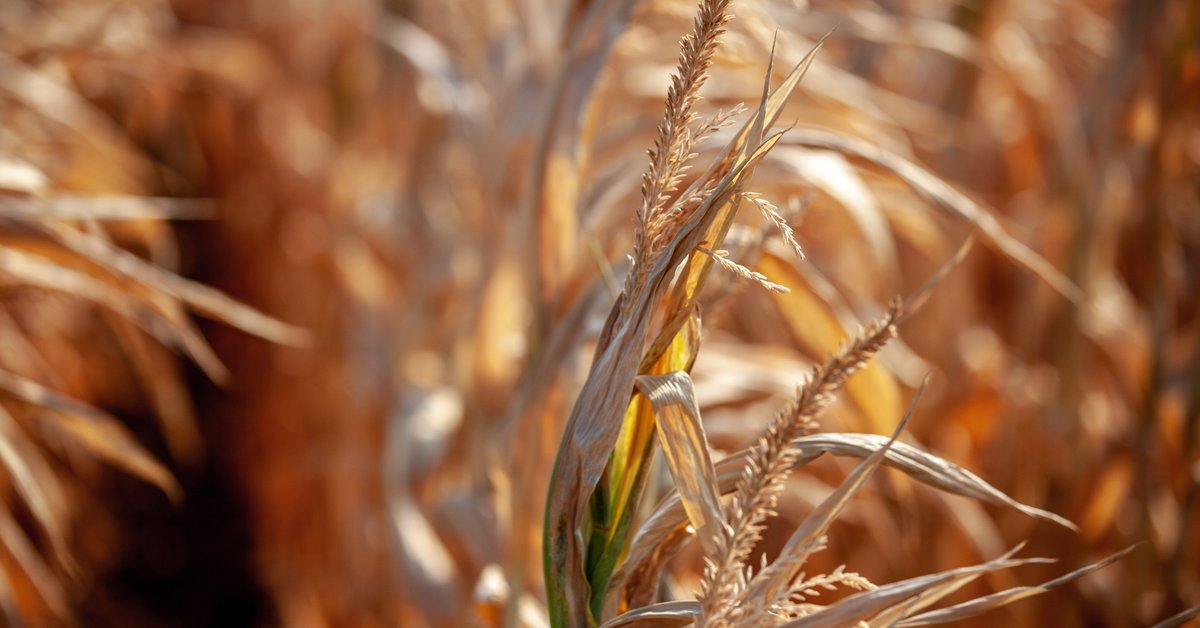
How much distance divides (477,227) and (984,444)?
2.25 feet

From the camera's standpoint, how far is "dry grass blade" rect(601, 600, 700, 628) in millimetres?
382

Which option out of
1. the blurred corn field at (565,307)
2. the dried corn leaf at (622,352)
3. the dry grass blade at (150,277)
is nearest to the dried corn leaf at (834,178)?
the blurred corn field at (565,307)

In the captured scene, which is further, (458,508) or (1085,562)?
(1085,562)

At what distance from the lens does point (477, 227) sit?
1190 millimetres

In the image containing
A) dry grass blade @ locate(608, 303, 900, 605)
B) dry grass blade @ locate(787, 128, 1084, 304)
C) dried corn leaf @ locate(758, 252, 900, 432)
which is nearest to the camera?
dry grass blade @ locate(608, 303, 900, 605)

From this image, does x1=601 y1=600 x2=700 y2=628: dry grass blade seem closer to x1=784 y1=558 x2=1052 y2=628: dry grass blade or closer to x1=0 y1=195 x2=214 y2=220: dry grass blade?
x1=784 y1=558 x2=1052 y2=628: dry grass blade

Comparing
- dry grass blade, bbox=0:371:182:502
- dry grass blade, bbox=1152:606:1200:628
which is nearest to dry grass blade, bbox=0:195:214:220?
dry grass blade, bbox=0:371:182:502

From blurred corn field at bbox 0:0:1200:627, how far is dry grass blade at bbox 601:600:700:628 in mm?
30

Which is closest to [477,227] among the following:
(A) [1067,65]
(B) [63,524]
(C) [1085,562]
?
(B) [63,524]

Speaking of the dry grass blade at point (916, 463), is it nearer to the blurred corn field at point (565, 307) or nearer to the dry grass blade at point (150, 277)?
the blurred corn field at point (565, 307)

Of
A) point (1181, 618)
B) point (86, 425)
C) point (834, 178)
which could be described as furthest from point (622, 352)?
point (86, 425)

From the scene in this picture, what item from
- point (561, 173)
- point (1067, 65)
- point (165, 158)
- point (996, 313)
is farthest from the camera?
point (165, 158)

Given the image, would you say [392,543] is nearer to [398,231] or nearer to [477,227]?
[477,227]

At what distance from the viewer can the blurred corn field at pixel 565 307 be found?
0.69 meters
